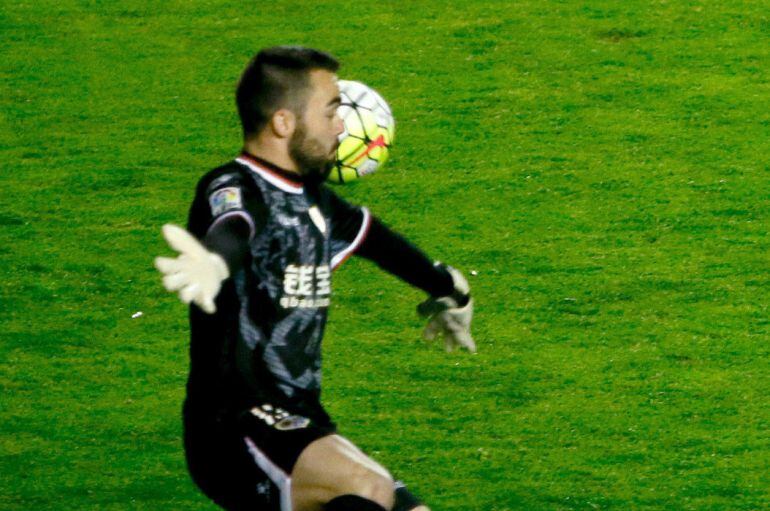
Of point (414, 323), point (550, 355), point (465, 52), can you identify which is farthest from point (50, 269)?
point (465, 52)

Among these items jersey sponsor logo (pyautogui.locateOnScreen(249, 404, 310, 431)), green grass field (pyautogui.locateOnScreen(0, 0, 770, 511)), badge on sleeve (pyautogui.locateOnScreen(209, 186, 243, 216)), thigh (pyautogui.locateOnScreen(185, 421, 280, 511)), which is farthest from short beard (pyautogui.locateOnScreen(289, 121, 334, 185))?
green grass field (pyautogui.locateOnScreen(0, 0, 770, 511))

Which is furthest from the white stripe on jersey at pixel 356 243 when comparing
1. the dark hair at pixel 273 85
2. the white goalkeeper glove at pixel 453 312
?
the dark hair at pixel 273 85

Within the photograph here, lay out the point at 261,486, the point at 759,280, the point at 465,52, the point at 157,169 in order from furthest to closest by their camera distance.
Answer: the point at 465,52 → the point at 157,169 → the point at 759,280 → the point at 261,486

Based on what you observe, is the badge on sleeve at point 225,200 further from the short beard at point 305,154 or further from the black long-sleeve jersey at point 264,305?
the short beard at point 305,154

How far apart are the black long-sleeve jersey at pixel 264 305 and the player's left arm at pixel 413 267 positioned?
9.1 inches

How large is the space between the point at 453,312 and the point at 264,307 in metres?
1.00

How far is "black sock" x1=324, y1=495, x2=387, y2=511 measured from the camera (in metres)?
3.97

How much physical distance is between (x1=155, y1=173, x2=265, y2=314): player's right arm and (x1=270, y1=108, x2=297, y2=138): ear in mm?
210

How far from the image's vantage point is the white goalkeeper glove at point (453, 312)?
16.6 feet

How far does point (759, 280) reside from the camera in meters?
7.75

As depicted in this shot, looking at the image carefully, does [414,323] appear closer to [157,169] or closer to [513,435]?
[513,435]

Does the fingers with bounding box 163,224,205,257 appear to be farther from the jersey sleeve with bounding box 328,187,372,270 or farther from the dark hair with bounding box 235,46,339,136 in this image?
the jersey sleeve with bounding box 328,187,372,270

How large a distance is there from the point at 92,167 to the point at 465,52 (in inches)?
113

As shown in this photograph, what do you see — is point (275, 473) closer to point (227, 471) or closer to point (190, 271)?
point (227, 471)
